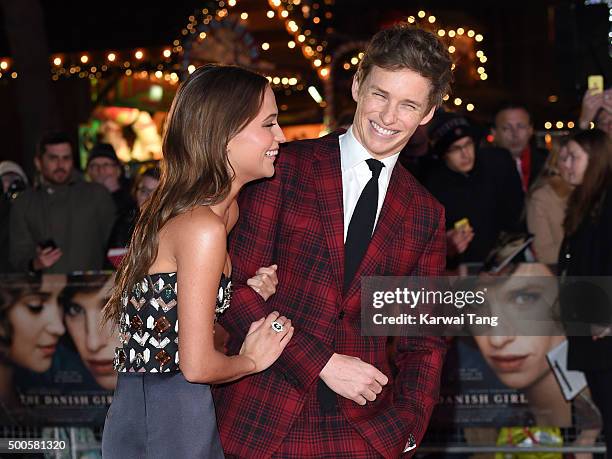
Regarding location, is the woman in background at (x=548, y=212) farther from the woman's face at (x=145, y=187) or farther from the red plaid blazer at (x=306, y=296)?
the red plaid blazer at (x=306, y=296)

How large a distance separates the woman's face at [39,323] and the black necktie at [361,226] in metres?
3.61

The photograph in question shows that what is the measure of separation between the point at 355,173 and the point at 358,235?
232 mm

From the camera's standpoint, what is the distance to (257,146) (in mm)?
3291

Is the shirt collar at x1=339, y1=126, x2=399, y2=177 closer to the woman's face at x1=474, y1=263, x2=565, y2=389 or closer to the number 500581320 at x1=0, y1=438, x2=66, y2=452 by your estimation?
the woman's face at x1=474, y1=263, x2=565, y2=389

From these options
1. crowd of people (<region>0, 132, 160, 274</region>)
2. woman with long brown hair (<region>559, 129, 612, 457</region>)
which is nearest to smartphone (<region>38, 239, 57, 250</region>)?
crowd of people (<region>0, 132, 160, 274</region>)

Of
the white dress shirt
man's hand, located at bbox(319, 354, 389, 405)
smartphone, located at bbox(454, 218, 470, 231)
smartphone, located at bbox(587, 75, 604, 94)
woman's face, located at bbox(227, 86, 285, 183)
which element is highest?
smartphone, located at bbox(587, 75, 604, 94)

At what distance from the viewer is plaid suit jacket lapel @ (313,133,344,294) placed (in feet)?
11.6

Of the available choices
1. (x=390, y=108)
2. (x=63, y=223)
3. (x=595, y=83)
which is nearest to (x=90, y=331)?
(x=63, y=223)

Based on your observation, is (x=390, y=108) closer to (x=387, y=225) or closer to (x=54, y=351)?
(x=387, y=225)

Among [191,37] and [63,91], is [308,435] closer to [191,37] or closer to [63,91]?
[191,37]

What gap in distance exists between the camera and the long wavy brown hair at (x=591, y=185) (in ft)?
20.8

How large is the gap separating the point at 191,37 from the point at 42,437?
7.98 metres

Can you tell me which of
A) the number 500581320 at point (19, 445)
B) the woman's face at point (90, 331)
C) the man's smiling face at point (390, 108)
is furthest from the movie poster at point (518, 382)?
the man's smiling face at point (390, 108)

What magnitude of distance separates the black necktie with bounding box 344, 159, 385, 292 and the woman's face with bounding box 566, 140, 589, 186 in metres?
3.13
